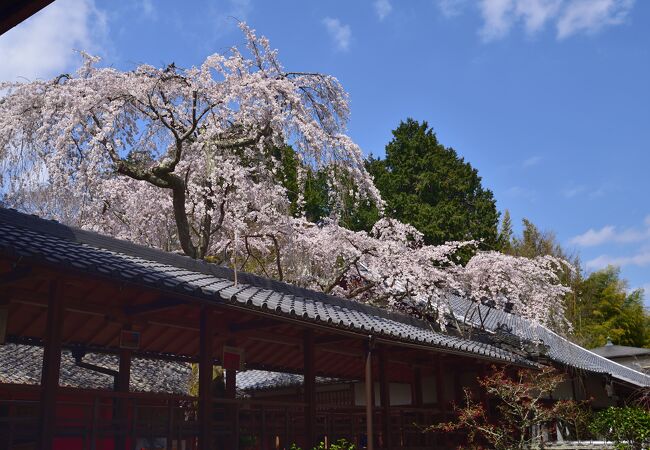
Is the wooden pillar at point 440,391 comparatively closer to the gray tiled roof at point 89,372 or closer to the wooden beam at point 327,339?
the wooden beam at point 327,339

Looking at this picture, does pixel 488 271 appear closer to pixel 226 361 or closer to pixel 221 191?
pixel 221 191

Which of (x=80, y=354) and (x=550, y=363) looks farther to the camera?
(x=550, y=363)

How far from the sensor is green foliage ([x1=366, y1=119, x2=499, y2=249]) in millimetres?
34344

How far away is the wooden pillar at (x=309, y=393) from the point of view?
9.13 meters

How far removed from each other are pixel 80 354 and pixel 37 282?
2992 mm

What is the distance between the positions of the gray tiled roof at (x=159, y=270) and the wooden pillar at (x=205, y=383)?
19.0 inches

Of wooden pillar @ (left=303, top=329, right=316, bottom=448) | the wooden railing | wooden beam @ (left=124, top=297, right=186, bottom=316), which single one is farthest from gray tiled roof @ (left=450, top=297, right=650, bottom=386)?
wooden beam @ (left=124, top=297, right=186, bottom=316)

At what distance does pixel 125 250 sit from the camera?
8547mm

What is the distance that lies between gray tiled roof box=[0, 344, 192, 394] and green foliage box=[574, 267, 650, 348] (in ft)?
80.9

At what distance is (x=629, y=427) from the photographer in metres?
13.3

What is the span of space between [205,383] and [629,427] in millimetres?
9937

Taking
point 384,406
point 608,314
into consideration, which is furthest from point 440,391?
point 608,314

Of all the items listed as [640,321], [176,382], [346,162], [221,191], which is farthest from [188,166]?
[640,321]

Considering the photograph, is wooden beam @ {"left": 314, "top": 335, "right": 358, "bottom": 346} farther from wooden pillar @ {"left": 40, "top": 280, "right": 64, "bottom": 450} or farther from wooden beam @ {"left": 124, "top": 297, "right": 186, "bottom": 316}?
wooden pillar @ {"left": 40, "top": 280, "right": 64, "bottom": 450}
